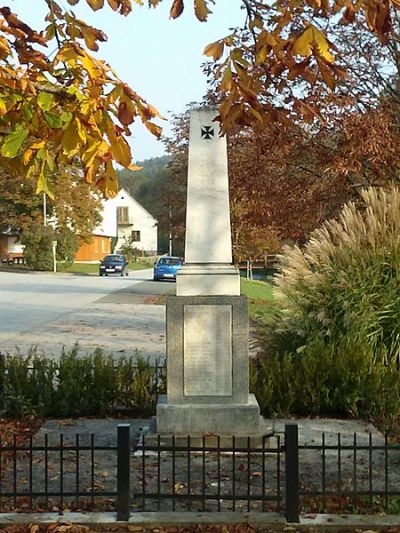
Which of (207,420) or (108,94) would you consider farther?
(207,420)

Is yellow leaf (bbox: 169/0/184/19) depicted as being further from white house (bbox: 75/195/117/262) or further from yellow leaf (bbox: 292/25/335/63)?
white house (bbox: 75/195/117/262)

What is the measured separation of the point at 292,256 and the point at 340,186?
2.90 metres

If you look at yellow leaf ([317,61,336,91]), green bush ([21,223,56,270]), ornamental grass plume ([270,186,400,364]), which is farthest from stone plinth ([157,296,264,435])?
green bush ([21,223,56,270])

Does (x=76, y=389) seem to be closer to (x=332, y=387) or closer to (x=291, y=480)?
(x=332, y=387)

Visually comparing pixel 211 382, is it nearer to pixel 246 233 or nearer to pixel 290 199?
pixel 290 199

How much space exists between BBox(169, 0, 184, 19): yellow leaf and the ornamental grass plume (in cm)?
541

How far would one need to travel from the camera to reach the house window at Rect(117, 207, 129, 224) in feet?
321

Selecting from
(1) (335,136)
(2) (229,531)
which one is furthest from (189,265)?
(1) (335,136)

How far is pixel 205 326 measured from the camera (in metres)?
6.95

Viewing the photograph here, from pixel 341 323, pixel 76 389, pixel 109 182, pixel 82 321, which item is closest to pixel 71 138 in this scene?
pixel 109 182

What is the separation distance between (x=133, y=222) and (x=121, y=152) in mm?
95616

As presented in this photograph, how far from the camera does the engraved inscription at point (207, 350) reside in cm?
696

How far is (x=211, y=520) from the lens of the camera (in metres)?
4.98

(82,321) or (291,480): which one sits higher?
(82,321)
